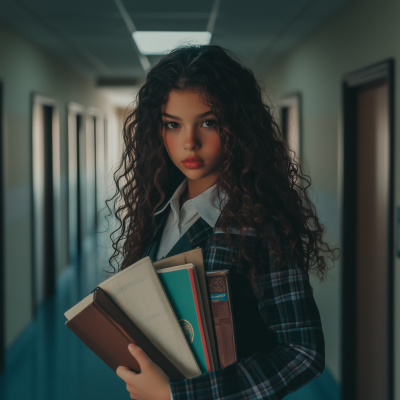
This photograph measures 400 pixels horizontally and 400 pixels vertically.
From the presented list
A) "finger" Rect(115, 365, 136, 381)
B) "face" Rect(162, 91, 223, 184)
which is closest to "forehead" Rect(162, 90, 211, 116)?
"face" Rect(162, 91, 223, 184)

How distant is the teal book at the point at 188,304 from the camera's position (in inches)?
31.0

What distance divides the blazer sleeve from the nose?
11.6 inches

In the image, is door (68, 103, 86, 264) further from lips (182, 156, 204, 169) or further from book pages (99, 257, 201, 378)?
book pages (99, 257, 201, 378)

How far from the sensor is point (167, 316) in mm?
791

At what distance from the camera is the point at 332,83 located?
116 inches

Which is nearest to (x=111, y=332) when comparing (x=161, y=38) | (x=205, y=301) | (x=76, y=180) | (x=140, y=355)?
(x=140, y=355)

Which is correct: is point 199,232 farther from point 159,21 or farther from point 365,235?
point 159,21

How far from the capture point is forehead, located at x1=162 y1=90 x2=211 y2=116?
918mm

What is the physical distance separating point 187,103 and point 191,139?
3.0 inches

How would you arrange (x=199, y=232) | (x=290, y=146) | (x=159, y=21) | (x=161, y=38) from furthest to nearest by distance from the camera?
(x=161, y=38), (x=159, y=21), (x=290, y=146), (x=199, y=232)

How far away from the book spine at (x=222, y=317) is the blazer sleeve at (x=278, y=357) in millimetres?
23

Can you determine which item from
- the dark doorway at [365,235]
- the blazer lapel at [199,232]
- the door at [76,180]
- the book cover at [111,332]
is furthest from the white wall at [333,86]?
the door at [76,180]

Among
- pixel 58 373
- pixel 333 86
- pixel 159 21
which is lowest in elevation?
pixel 58 373

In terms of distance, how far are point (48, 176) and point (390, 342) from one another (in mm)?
3941
